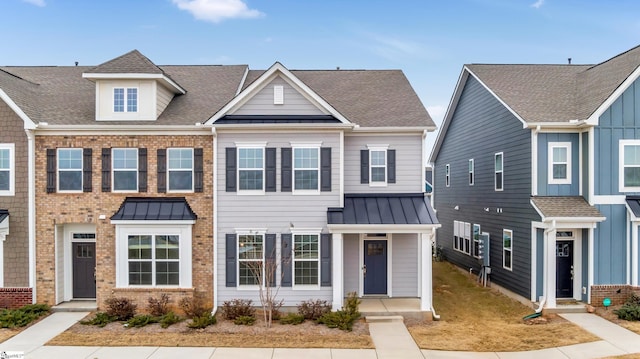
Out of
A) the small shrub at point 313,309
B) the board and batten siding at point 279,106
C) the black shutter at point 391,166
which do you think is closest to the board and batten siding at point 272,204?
the board and batten siding at point 279,106

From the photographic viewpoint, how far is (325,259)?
13969 millimetres

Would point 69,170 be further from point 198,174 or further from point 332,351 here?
point 332,351

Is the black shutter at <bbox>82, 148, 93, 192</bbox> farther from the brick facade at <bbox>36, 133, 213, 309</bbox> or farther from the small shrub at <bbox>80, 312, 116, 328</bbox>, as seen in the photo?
the small shrub at <bbox>80, 312, 116, 328</bbox>

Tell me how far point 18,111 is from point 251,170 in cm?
792

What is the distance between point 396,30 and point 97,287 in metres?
18.8

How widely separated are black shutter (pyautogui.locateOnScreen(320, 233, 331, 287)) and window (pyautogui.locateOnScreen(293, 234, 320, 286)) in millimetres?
149

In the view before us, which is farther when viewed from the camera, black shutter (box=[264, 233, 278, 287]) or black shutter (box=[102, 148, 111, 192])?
black shutter (box=[102, 148, 111, 192])

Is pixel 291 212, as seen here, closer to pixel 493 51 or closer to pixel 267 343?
pixel 267 343

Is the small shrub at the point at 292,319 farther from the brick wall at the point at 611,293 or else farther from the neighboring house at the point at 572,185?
the brick wall at the point at 611,293

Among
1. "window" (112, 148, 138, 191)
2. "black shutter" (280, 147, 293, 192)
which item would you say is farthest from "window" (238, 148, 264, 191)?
"window" (112, 148, 138, 191)

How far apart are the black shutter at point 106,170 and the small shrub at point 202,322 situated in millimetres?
5452

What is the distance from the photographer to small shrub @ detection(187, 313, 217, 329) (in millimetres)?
12367

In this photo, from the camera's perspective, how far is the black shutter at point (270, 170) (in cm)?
1404

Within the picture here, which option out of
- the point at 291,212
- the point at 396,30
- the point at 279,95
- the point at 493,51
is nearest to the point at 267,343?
the point at 291,212
